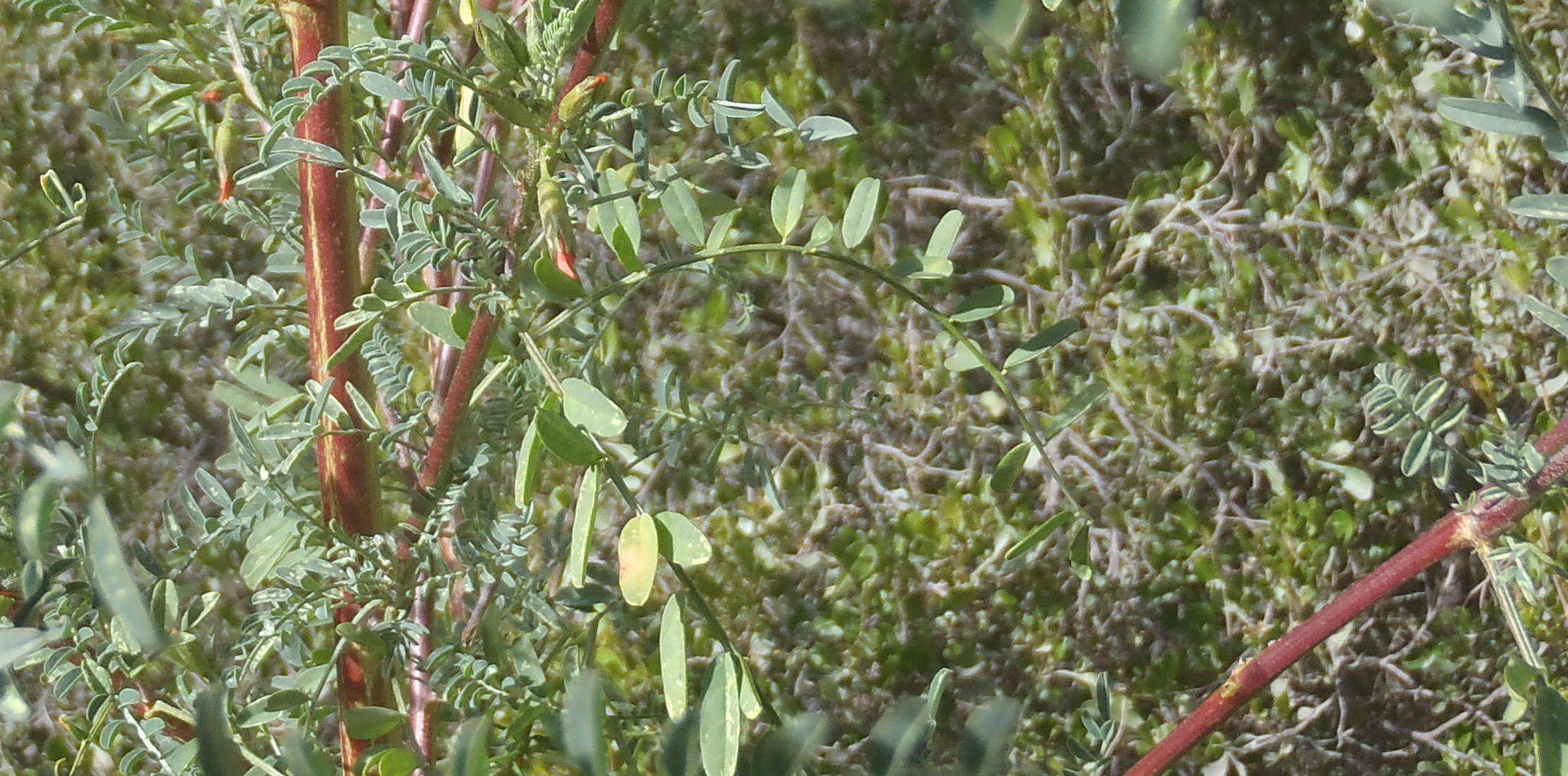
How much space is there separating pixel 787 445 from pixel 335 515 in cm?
47

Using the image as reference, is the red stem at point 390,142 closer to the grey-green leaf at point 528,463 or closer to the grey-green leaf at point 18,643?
the grey-green leaf at point 528,463

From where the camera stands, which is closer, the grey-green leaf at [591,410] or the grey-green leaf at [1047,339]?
the grey-green leaf at [591,410]

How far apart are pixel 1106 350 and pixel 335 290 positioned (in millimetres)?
629

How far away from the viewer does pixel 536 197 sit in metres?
0.38

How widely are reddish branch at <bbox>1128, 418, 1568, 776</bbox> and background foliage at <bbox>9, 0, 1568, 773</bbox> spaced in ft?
1.24

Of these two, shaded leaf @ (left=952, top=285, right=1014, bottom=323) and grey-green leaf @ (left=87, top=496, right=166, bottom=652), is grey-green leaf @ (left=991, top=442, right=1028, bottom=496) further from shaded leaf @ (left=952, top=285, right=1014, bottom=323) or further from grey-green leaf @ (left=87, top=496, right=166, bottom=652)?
grey-green leaf @ (left=87, top=496, right=166, bottom=652)

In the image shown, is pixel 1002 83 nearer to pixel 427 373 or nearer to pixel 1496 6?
pixel 427 373

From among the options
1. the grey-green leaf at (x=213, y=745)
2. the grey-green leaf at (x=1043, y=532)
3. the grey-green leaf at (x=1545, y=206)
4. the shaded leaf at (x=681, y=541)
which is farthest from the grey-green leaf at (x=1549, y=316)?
the grey-green leaf at (x=213, y=745)

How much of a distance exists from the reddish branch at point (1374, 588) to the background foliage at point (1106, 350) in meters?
0.38

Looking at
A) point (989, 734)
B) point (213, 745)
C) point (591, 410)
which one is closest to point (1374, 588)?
point (989, 734)

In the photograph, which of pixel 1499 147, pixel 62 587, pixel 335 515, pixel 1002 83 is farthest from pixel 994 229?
pixel 62 587

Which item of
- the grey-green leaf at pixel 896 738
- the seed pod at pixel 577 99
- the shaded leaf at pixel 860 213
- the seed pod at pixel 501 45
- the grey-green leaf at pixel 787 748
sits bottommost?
the grey-green leaf at pixel 896 738

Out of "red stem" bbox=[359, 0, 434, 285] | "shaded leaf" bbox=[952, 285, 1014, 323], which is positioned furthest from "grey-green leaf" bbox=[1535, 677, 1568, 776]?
"red stem" bbox=[359, 0, 434, 285]

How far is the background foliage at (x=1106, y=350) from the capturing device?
2.87 ft
